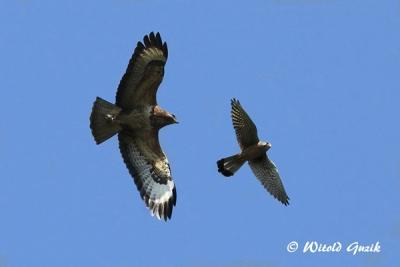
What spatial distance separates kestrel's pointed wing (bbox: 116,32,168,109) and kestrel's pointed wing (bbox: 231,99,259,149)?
1.82m

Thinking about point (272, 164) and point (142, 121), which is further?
point (272, 164)

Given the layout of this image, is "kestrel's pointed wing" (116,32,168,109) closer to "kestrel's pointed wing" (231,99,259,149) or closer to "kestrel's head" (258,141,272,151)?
"kestrel's pointed wing" (231,99,259,149)

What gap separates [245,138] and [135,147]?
1.96 meters

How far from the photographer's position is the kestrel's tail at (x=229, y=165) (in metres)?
19.5

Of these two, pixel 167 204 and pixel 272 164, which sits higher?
pixel 272 164

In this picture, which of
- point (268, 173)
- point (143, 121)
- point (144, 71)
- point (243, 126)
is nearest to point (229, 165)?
point (243, 126)

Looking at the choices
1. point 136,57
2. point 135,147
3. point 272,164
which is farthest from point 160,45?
point 272,164

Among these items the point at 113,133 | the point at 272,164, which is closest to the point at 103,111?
the point at 113,133

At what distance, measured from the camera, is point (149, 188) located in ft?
60.7

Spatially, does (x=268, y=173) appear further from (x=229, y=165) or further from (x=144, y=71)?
(x=144, y=71)

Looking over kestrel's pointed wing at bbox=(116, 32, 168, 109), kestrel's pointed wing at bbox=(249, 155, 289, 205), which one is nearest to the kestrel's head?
kestrel's pointed wing at bbox=(249, 155, 289, 205)

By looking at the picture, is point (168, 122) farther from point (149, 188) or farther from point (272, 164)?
point (272, 164)

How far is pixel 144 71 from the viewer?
59.0ft

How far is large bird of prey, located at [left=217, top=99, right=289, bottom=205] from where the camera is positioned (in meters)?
19.5
